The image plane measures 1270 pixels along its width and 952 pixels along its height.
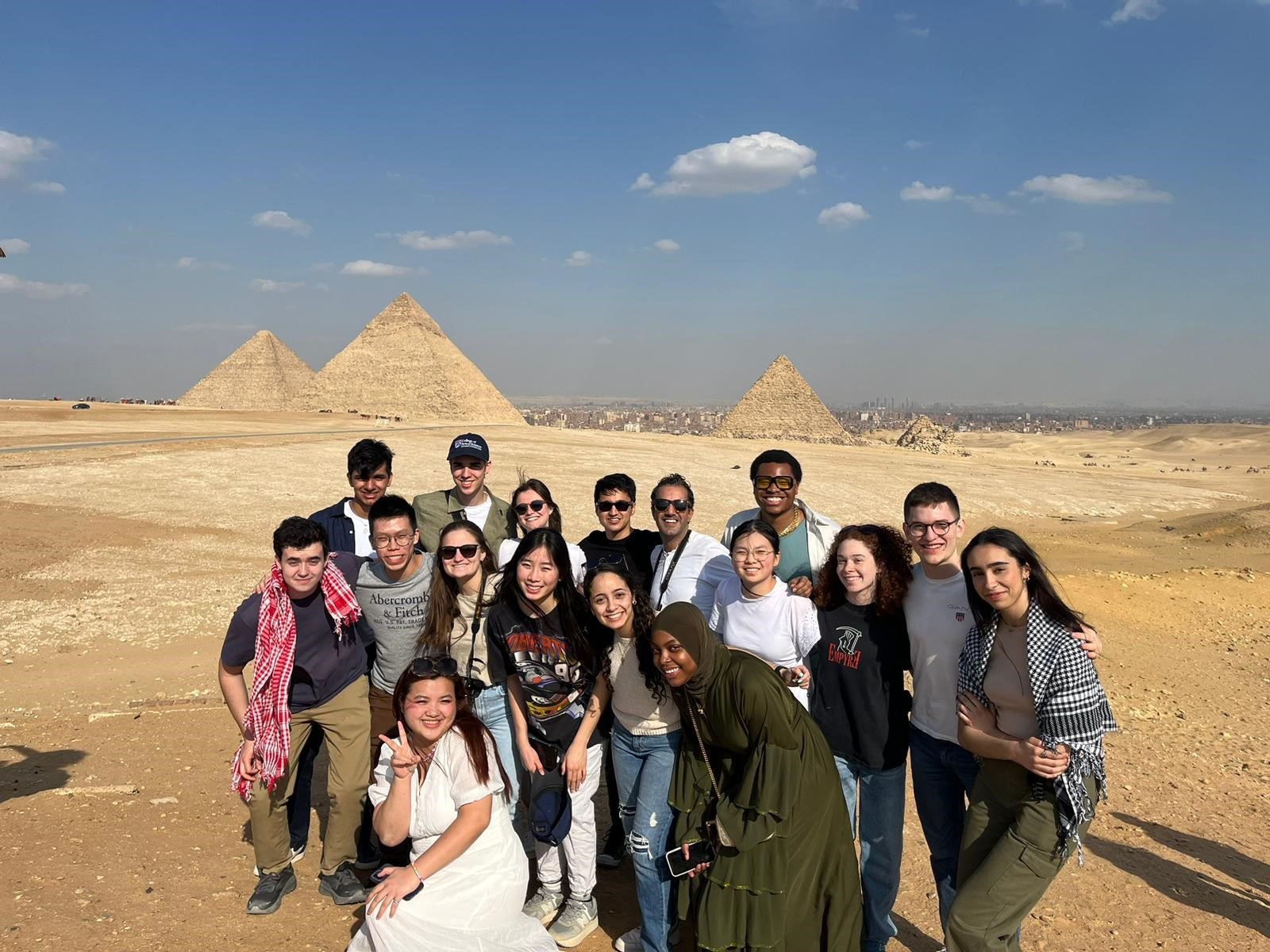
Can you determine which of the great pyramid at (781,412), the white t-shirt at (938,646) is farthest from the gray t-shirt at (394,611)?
the great pyramid at (781,412)

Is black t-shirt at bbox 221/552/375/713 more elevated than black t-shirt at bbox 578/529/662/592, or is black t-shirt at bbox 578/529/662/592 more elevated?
black t-shirt at bbox 578/529/662/592

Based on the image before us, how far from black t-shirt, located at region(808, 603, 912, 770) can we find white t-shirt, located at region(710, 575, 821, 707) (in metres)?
0.08

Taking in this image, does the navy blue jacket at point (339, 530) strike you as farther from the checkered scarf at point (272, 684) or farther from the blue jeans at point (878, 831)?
the blue jeans at point (878, 831)

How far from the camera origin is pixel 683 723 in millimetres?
2691

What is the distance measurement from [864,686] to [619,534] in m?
1.47

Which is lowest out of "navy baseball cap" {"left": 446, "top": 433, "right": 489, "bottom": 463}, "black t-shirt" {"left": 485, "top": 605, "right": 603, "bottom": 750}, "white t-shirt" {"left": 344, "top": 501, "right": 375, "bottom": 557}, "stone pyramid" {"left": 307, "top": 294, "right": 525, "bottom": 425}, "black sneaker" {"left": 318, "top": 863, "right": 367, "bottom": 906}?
"black sneaker" {"left": 318, "top": 863, "right": 367, "bottom": 906}

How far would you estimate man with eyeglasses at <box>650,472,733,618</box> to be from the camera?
3295 millimetres

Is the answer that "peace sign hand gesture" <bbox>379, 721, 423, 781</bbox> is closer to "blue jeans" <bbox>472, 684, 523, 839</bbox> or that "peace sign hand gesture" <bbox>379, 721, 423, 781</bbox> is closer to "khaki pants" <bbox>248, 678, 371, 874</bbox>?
"blue jeans" <bbox>472, 684, 523, 839</bbox>

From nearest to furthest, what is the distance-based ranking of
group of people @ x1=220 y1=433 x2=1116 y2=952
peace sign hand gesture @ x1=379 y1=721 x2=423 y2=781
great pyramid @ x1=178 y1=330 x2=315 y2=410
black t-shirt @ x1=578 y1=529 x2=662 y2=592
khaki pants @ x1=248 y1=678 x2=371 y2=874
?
1. group of people @ x1=220 y1=433 x2=1116 y2=952
2. peace sign hand gesture @ x1=379 y1=721 x2=423 y2=781
3. khaki pants @ x1=248 y1=678 x2=371 y2=874
4. black t-shirt @ x1=578 y1=529 x2=662 y2=592
5. great pyramid @ x1=178 y1=330 x2=315 y2=410

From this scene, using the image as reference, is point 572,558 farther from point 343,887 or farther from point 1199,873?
point 1199,873

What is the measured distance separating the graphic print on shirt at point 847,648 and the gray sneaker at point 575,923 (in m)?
1.43

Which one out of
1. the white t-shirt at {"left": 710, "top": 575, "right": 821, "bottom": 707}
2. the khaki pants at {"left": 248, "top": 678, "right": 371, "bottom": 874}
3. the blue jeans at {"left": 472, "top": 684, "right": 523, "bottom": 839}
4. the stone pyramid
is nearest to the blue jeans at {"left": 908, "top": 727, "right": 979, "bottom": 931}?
the white t-shirt at {"left": 710, "top": 575, "right": 821, "bottom": 707}

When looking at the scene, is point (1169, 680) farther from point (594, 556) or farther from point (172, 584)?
point (172, 584)

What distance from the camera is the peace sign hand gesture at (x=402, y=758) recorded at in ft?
9.09
